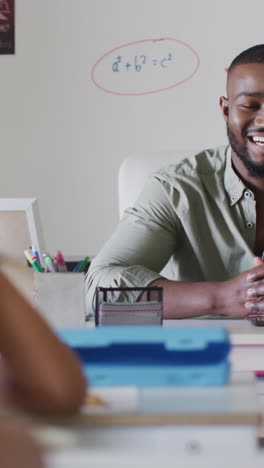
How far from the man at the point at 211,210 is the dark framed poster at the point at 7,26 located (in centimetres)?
155

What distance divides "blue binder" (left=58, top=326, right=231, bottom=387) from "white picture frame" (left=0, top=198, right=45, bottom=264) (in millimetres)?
991

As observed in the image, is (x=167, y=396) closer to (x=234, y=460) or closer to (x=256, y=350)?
(x=234, y=460)

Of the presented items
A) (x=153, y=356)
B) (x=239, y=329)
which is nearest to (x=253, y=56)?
(x=239, y=329)

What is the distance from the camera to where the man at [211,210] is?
6.22ft

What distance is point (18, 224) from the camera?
162cm

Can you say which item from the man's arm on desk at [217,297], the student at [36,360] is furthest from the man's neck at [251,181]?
the student at [36,360]

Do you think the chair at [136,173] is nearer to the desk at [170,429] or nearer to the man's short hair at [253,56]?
the man's short hair at [253,56]

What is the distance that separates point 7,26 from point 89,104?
455 millimetres

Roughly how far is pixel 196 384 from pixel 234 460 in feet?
0.45

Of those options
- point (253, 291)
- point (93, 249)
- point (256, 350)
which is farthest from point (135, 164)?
point (93, 249)

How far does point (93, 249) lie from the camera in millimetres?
3422

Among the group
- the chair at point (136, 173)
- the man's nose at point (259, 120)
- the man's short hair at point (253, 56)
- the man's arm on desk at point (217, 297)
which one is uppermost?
the man's short hair at point (253, 56)

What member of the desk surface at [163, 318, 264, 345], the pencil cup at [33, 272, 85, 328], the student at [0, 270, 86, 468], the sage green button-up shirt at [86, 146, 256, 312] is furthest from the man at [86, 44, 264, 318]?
the student at [0, 270, 86, 468]

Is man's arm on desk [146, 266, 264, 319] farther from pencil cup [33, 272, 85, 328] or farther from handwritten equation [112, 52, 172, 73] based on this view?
handwritten equation [112, 52, 172, 73]
